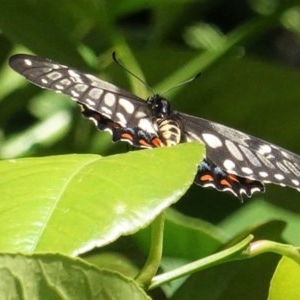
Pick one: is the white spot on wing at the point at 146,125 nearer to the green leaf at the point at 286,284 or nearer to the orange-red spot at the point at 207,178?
the orange-red spot at the point at 207,178

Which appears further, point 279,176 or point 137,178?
point 279,176

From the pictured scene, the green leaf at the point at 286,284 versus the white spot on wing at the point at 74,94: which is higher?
the green leaf at the point at 286,284

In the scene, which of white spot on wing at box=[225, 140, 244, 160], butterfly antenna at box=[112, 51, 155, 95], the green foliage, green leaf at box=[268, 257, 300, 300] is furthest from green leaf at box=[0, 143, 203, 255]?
butterfly antenna at box=[112, 51, 155, 95]

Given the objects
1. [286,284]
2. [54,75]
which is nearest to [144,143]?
[54,75]

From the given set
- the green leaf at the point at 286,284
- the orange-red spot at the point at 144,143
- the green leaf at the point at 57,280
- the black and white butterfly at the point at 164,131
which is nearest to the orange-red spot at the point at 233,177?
the black and white butterfly at the point at 164,131

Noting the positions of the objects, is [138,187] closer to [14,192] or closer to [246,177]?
[14,192]

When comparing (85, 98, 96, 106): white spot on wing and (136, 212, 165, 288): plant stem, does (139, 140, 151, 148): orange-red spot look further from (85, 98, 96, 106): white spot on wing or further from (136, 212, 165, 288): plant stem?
(136, 212, 165, 288): plant stem

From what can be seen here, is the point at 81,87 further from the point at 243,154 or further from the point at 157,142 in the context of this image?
the point at 243,154
